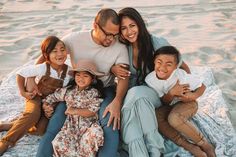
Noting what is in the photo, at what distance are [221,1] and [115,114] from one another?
460 centimetres

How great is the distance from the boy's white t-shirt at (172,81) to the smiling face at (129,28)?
33 cm

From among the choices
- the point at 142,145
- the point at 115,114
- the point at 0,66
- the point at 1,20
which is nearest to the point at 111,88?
the point at 115,114

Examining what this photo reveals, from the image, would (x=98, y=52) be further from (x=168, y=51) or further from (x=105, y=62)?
(x=168, y=51)

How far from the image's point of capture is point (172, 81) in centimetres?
294

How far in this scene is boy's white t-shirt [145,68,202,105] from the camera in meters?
2.89

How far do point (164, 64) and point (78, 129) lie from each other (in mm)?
769

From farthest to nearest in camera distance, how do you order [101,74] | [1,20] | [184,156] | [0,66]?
[1,20], [0,66], [101,74], [184,156]

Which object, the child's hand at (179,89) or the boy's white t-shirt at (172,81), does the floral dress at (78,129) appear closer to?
the boy's white t-shirt at (172,81)

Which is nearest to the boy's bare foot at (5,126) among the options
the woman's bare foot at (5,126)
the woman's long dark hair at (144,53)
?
the woman's bare foot at (5,126)

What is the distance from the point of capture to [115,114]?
2.79m

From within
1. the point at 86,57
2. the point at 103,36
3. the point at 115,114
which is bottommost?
the point at 115,114

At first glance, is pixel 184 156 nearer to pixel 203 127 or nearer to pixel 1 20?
pixel 203 127

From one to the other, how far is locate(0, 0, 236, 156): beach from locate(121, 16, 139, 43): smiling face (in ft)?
4.06

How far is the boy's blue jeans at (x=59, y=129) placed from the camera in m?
2.71
